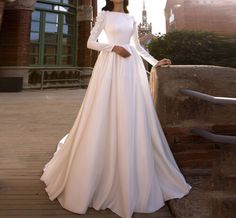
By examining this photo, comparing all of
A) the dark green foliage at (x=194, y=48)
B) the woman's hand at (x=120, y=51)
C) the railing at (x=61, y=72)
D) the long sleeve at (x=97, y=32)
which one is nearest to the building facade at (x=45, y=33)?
the railing at (x=61, y=72)

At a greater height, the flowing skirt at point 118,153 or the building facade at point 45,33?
the building facade at point 45,33

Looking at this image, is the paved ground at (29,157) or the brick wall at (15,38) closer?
the paved ground at (29,157)

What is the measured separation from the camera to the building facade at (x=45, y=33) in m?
11.4

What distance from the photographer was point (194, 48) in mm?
10453

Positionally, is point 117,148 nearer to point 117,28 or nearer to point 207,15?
point 117,28

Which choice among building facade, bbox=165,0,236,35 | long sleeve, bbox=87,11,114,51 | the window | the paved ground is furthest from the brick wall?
building facade, bbox=165,0,236,35

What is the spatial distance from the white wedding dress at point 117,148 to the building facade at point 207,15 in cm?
1597

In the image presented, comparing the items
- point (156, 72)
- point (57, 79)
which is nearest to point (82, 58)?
point (57, 79)

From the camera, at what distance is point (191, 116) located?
7.33 ft

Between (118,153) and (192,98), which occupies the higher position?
(192,98)

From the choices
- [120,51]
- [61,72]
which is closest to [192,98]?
[120,51]

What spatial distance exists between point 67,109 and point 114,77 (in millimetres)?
4722

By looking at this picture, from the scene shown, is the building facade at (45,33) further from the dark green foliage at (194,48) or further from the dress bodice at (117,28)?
the dress bodice at (117,28)

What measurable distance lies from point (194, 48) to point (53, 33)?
5888 mm
